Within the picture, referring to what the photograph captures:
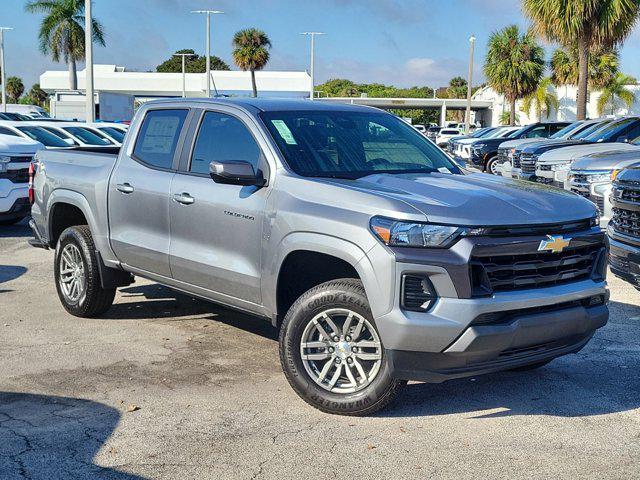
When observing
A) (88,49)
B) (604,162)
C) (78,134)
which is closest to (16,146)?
(604,162)

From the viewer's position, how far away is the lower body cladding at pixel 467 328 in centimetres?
446

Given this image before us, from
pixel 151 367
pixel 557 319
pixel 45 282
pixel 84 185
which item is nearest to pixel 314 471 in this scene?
pixel 557 319

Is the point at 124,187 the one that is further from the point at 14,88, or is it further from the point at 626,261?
the point at 14,88

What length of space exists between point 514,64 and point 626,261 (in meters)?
47.6

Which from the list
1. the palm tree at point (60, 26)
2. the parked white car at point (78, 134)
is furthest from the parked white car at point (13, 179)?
the palm tree at point (60, 26)

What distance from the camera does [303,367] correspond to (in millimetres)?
5016

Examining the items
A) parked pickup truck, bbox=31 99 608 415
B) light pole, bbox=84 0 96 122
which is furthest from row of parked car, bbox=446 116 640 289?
light pole, bbox=84 0 96 122

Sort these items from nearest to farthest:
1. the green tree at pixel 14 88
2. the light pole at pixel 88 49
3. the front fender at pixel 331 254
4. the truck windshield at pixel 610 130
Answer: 1. the front fender at pixel 331 254
2. the truck windshield at pixel 610 130
3. the light pole at pixel 88 49
4. the green tree at pixel 14 88

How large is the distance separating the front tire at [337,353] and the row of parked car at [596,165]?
7.34 ft

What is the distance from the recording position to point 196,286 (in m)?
6.02

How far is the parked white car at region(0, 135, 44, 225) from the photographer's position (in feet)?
39.8

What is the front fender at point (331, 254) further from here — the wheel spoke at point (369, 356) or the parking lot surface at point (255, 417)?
the parking lot surface at point (255, 417)

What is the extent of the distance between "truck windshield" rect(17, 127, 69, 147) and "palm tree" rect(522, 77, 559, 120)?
4093cm

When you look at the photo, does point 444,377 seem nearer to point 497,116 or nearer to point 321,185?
point 321,185
